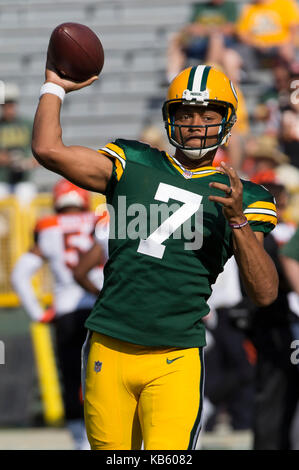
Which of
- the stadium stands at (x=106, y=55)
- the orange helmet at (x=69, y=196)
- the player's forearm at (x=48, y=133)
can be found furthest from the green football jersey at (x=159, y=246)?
the stadium stands at (x=106, y=55)

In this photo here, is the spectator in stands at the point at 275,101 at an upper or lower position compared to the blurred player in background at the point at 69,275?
upper

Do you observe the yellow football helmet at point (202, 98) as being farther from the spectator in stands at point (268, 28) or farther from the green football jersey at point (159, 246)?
the spectator in stands at point (268, 28)

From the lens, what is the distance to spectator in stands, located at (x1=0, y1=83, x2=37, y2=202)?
333 inches

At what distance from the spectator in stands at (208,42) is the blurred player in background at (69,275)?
3591 millimetres

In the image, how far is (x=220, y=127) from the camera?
319cm

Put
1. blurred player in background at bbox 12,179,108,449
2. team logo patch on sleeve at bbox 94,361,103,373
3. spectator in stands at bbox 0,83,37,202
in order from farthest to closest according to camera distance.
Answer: spectator in stands at bbox 0,83,37,202 < blurred player in background at bbox 12,179,108,449 < team logo patch on sleeve at bbox 94,361,103,373

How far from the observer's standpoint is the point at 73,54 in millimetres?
2992

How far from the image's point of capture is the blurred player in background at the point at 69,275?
18.0ft

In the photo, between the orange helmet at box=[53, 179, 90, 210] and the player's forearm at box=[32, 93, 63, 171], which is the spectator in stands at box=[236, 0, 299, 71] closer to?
the orange helmet at box=[53, 179, 90, 210]

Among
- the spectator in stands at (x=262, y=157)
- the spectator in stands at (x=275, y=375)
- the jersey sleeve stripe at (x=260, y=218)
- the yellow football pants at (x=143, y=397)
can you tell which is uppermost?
the jersey sleeve stripe at (x=260, y=218)

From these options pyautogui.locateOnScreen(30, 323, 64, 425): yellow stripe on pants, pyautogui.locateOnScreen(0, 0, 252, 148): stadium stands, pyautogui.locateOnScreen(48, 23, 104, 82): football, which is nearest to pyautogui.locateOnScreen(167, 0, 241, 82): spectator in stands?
pyautogui.locateOnScreen(0, 0, 252, 148): stadium stands

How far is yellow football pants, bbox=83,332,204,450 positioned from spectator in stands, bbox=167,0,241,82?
6308 millimetres

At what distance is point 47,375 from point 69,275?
6.10ft

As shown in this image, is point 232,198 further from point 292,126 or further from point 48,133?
point 292,126
